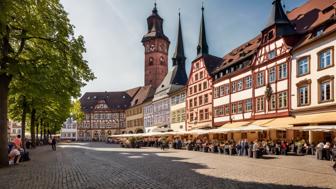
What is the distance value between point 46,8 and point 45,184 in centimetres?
1013

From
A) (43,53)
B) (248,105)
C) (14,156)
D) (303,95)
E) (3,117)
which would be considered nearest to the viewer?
(3,117)

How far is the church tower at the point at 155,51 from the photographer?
108500mm

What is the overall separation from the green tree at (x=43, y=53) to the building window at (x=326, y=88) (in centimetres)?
1932

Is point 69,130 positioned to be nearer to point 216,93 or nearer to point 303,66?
point 216,93

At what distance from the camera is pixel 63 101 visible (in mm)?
21438

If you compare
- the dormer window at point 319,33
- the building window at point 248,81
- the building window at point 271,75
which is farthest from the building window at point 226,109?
the dormer window at point 319,33

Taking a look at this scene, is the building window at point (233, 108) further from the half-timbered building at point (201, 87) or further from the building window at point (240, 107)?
the half-timbered building at point (201, 87)

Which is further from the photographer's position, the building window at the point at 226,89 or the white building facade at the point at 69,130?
the white building facade at the point at 69,130

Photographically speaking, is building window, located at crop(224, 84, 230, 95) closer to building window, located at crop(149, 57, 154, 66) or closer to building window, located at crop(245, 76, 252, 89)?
building window, located at crop(245, 76, 252, 89)

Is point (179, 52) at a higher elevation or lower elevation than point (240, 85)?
higher

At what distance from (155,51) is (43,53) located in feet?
290

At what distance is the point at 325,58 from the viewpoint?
31766 mm

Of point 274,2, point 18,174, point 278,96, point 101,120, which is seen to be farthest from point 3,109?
point 101,120

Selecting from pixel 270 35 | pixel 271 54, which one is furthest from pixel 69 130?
pixel 271 54
